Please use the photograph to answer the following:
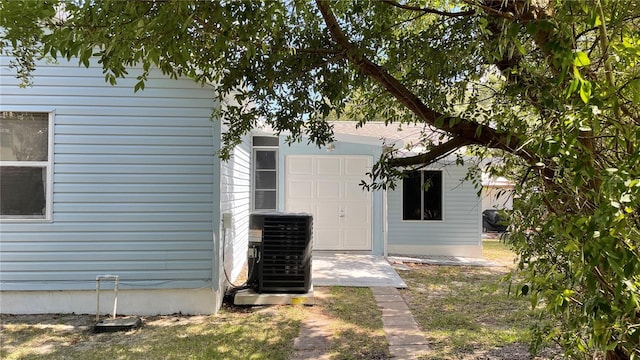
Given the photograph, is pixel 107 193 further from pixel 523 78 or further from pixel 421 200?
pixel 421 200

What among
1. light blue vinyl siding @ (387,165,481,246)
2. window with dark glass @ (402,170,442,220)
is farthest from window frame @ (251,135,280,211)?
window with dark glass @ (402,170,442,220)

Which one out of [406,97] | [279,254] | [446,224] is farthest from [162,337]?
[446,224]

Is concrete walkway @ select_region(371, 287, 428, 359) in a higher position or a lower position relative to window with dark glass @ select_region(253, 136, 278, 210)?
lower

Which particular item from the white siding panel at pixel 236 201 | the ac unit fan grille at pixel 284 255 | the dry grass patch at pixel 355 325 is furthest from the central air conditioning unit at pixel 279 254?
the dry grass patch at pixel 355 325

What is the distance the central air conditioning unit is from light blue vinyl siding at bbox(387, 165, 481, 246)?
5.63m

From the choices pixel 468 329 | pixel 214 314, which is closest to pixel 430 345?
pixel 468 329

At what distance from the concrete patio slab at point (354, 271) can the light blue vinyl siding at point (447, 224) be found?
1979 millimetres

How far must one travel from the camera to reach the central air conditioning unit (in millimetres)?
5980

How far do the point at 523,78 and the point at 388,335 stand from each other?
3.25m

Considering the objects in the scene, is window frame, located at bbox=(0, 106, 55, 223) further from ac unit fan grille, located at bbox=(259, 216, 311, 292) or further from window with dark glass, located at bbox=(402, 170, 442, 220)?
window with dark glass, located at bbox=(402, 170, 442, 220)

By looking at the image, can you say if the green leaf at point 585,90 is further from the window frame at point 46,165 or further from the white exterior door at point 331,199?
the white exterior door at point 331,199

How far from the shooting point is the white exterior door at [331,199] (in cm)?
1005

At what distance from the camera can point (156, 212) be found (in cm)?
540

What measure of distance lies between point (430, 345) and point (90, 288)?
14.0ft
